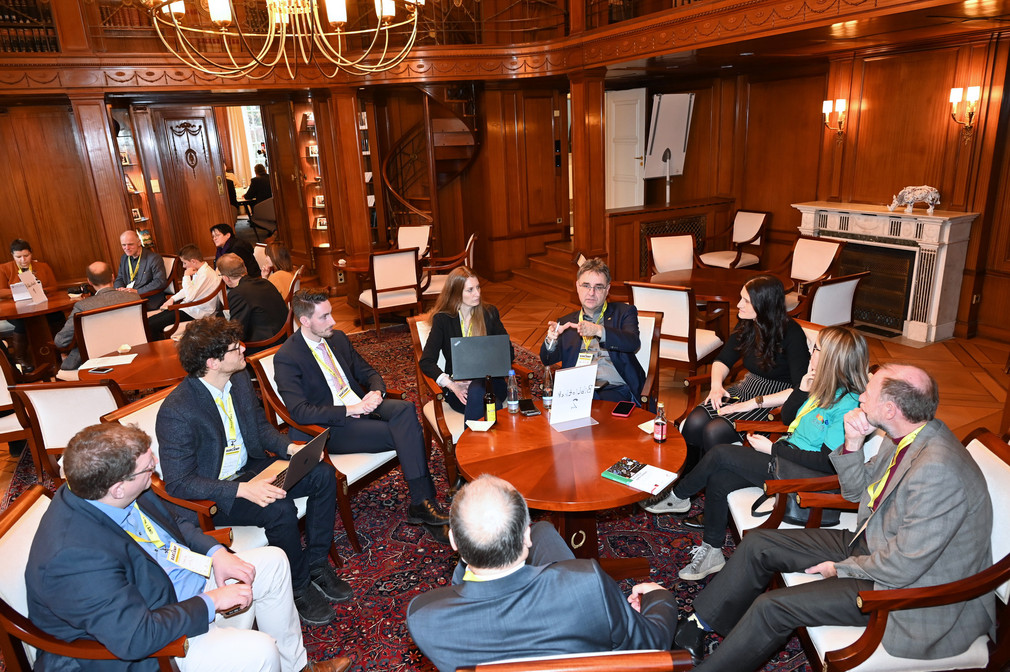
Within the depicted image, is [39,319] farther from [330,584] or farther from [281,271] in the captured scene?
[330,584]

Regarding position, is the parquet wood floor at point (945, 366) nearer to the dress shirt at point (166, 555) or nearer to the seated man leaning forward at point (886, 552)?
the seated man leaning forward at point (886, 552)

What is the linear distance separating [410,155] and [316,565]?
758 centimetres

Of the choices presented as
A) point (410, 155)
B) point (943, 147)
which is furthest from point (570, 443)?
point (410, 155)

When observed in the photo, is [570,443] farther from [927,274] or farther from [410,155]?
[410,155]

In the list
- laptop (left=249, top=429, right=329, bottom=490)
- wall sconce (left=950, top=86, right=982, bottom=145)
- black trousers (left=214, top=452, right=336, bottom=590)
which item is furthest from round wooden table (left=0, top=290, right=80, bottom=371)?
wall sconce (left=950, top=86, right=982, bottom=145)

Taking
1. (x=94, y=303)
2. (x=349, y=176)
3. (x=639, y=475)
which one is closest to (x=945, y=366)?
(x=639, y=475)

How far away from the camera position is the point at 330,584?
313 centimetres

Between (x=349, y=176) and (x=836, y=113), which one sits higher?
(x=836, y=113)

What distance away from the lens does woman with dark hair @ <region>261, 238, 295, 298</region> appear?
20.5ft

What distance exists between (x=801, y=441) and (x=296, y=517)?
2304 millimetres

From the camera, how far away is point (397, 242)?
871 cm

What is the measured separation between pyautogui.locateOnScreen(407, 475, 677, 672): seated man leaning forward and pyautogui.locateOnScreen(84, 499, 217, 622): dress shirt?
100cm

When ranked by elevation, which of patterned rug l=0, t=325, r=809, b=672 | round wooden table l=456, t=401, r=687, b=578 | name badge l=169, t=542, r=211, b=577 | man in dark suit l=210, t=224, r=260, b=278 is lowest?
patterned rug l=0, t=325, r=809, b=672

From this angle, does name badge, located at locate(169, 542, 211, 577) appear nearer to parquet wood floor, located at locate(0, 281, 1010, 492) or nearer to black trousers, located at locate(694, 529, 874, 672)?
black trousers, located at locate(694, 529, 874, 672)
